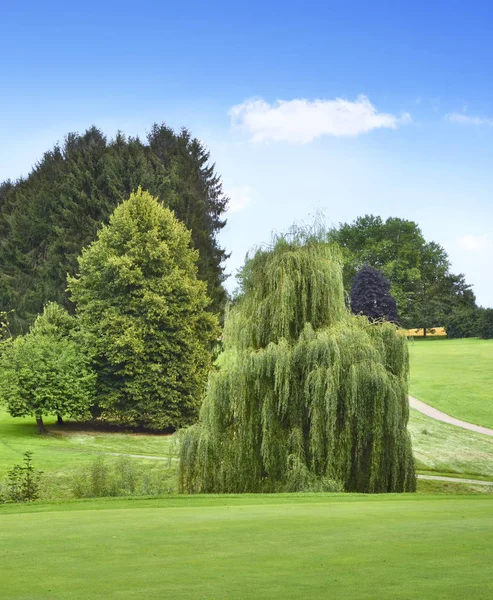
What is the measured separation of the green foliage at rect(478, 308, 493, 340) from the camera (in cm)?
8838

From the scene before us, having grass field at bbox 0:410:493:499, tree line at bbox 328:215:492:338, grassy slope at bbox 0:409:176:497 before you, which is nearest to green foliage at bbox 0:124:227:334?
grassy slope at bbox 0:409:176:497

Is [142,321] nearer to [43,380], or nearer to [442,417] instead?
[43,380]

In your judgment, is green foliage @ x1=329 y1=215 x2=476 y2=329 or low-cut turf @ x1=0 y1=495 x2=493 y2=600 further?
green foliage @ x1=329 y1=215 x2=476 y2=329

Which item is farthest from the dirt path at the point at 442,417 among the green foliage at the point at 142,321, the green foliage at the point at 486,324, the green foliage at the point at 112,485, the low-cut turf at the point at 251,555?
the green foliage at the point at 486,324

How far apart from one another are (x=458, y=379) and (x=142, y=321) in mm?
27284

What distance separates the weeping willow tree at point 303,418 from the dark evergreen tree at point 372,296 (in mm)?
62071

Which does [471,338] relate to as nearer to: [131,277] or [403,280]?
[403,280]

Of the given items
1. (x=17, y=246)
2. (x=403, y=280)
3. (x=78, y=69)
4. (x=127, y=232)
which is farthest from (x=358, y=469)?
(x=403, y=280)

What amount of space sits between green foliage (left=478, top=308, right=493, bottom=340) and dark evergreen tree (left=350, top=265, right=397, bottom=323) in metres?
10.5

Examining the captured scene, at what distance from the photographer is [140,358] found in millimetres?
42156

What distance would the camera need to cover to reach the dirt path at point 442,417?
1695 inches

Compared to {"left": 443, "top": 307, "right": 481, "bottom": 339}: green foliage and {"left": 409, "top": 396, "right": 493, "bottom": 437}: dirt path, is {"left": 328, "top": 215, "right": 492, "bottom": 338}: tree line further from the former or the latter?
{"left": 409, "top": 396, "right": 493, "bottom": 437}: dirt path

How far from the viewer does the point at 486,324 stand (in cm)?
8875

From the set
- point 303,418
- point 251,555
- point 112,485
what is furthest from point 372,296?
point 251,555
